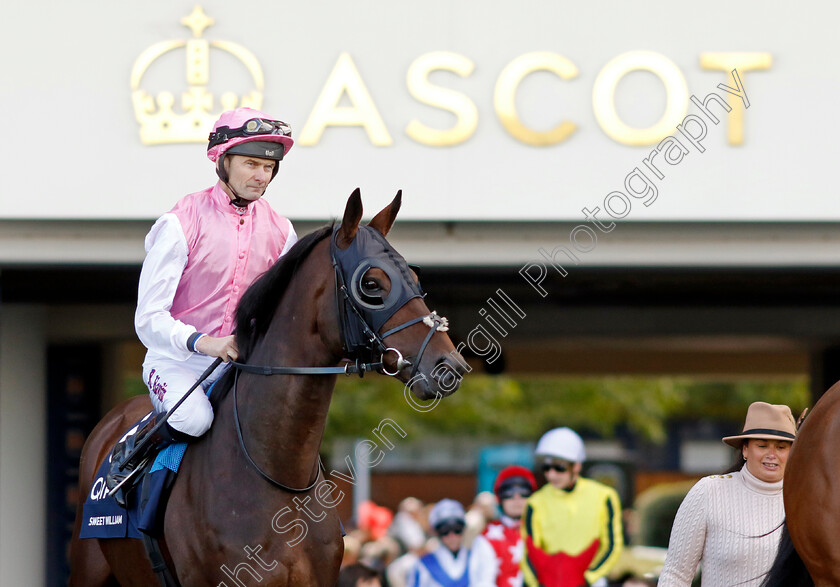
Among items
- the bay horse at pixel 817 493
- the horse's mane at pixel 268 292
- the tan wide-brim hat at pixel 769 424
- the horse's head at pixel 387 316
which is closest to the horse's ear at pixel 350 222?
the horse's head at pixel 387 316

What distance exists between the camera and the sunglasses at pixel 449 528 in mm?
7094

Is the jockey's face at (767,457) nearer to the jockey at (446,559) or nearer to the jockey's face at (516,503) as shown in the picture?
the jockey's face at (516,503)

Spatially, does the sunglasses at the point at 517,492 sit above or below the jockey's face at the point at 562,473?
below

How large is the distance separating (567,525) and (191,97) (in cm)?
332

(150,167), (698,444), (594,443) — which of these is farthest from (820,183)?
(698,444)

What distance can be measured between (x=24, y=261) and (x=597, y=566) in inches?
153

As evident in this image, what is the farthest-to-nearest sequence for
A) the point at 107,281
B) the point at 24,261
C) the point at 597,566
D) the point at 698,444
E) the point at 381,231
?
the point at 698,444, the point at 107,281, the point at 24,261, the point at 597,566, the point at 381,231

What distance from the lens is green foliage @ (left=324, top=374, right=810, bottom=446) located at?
64.9 ft

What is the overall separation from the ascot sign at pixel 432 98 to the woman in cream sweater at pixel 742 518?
294 cm

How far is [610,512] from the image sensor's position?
21.3ft

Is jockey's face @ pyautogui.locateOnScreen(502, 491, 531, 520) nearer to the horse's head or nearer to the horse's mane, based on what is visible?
the horse's mane

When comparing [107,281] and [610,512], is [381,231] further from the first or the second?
[107,281]

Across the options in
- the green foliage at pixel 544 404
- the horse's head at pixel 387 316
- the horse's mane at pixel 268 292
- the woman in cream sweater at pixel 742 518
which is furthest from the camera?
the green foliage at pixel 544 404

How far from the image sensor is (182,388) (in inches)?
138
